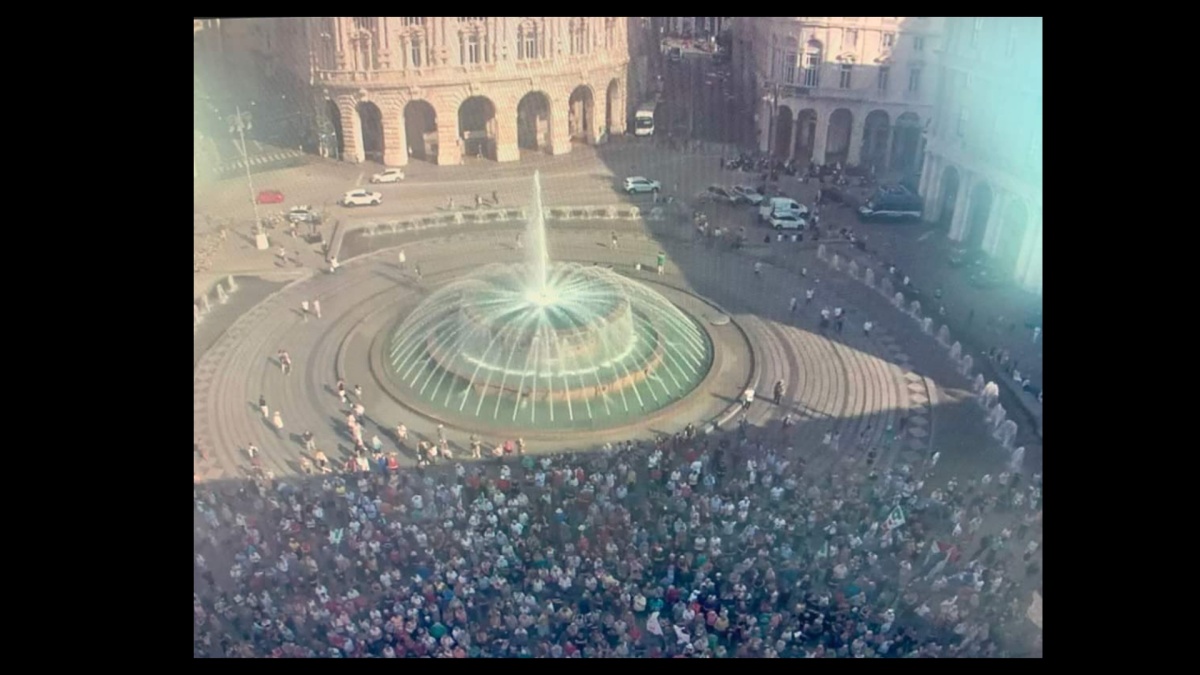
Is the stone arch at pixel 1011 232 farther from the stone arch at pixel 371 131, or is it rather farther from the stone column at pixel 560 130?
the stone arch at pixel 371 131

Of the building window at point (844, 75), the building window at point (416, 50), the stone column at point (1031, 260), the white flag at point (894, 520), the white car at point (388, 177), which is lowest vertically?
the white flag at point (894, 520)

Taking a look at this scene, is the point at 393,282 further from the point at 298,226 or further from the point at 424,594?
the point at 424,594

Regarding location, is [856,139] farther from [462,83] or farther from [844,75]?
[462,83]

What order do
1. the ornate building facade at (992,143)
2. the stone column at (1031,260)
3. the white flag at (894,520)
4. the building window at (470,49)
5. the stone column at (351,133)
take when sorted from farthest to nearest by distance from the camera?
the stone column at (351,133) < the building window at (470,49) < the stone column at (1031,260) < the ornate building facade at (992,143) < the white flag at (894,520)

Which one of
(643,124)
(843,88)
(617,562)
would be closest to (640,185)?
(643,124)

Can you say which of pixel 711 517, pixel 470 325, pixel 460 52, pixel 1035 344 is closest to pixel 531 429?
pixel 470 325

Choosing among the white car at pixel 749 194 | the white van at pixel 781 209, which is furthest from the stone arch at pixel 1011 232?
the white car at pixel 749 194

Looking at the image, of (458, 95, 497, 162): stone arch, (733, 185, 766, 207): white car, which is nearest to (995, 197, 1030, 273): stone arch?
(733, 185, 766, 207): white car
